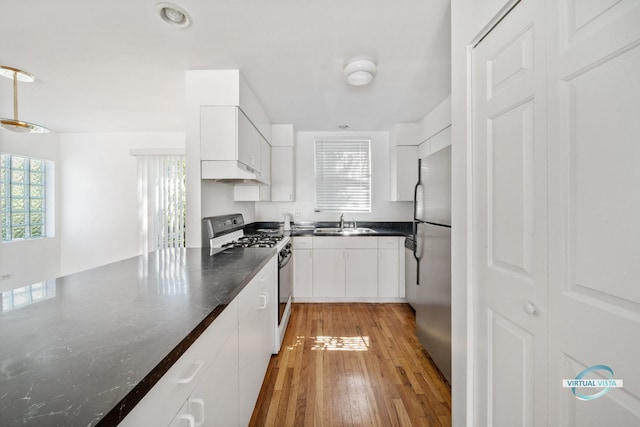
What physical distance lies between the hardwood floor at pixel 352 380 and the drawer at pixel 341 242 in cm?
93

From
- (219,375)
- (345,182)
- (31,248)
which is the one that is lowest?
(219,375)

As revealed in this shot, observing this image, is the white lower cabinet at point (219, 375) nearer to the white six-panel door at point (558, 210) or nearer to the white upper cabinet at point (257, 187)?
the white six-panel door at point (558, 210)

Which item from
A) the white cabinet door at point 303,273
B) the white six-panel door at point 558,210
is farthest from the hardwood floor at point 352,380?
the white six-panel door at point 558,210

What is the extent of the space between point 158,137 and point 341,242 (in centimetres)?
344

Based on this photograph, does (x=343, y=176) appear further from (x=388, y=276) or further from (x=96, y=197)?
(x=96, y=197)

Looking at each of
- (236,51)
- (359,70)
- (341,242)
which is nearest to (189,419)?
(236,51)

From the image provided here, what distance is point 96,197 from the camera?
4.03 metres

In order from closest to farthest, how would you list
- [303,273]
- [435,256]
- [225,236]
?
[435,256], [225,236], [303,273]

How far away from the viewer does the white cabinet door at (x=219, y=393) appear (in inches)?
29.2

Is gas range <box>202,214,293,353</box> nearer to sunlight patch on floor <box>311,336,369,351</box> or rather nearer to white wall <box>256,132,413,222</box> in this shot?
sunlight patch on floor <box>311,336,369,351</box>

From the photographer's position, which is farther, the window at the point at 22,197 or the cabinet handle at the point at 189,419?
the window at the point at 22,197

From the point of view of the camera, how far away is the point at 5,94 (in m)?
2.56

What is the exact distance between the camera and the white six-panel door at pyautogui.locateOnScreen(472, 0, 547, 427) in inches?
32.0

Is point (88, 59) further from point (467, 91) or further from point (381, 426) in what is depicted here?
point (381, 426)
